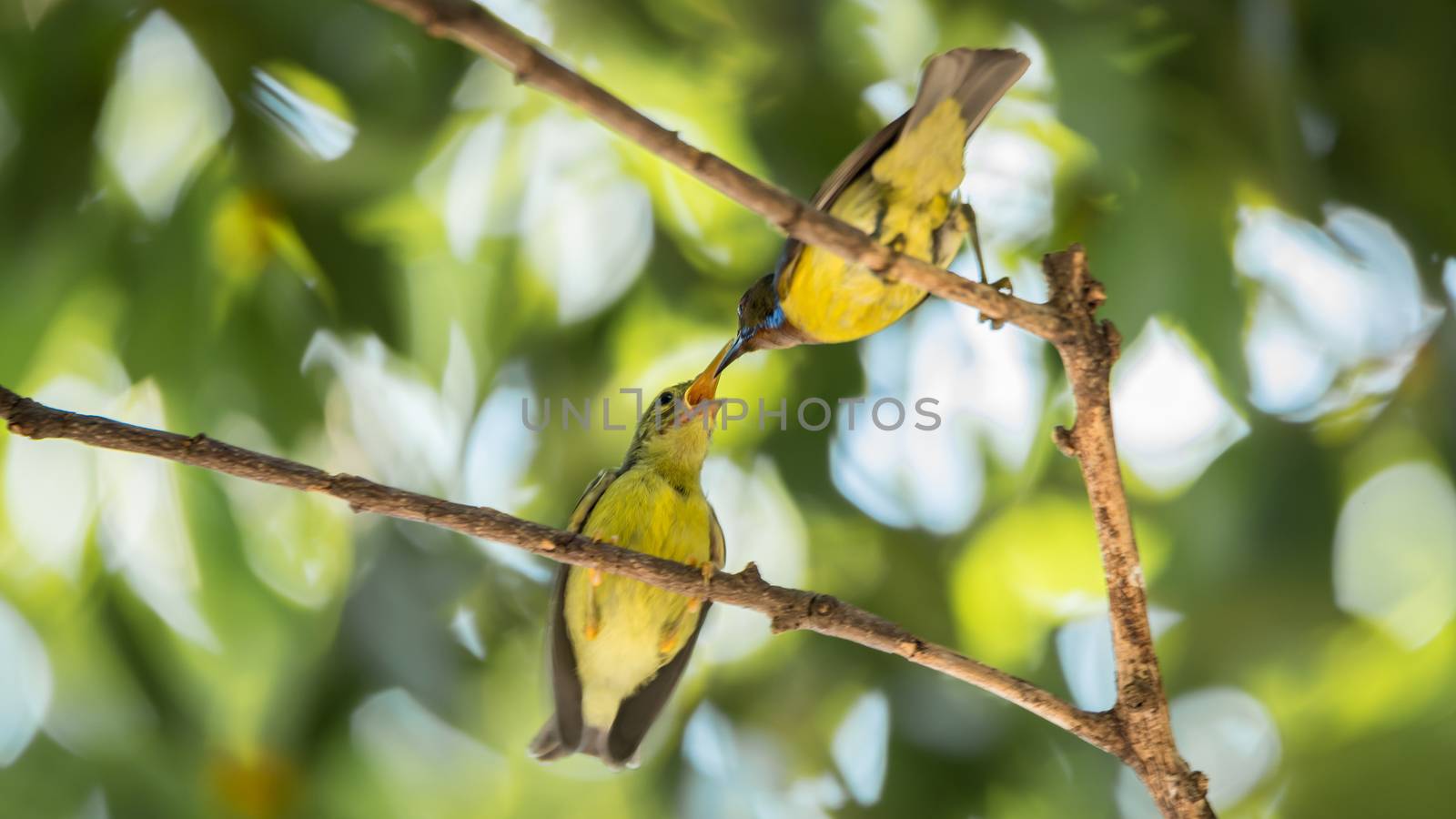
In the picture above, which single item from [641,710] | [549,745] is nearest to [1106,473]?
[641,710]

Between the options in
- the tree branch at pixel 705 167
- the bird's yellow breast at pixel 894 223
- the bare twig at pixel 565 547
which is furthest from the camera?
the bird's yellow breast at pixel 894 223

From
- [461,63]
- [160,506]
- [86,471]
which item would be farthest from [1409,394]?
[86,471]

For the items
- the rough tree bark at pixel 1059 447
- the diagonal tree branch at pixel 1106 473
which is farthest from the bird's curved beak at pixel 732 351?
the diagonal tree branch at pixel 1106 473

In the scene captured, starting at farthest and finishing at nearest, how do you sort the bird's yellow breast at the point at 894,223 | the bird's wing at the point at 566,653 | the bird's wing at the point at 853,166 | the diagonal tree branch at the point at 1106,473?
the bird's wing at the point at 566,653 < the bird's yellow breast at the point at 894,223 < the bird's wing at the point at 853,166 < the diagonal tree branch at the point at 1106,473

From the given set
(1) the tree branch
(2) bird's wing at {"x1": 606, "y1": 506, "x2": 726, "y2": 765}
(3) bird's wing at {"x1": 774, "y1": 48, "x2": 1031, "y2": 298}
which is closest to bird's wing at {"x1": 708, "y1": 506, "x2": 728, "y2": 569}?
(2) bird's wing at {"x1": 606, "y1": 506, "x2": 726, "y2": 765}

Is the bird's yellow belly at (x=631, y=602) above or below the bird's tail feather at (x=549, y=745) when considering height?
above

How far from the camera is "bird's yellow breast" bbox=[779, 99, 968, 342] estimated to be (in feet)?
9.13

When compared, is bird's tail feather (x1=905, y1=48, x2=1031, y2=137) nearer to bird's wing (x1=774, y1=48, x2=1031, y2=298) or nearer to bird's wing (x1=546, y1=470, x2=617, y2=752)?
bird's wing (x1=774, y1=48, x2=1031, y2=298)

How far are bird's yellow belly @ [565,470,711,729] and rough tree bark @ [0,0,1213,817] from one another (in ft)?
3.23

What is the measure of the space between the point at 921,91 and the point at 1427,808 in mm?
2918

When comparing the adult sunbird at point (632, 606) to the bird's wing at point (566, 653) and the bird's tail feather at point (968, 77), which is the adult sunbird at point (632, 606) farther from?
the bird's tail feather at point (968, 77)

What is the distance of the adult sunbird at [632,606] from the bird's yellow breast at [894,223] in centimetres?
71

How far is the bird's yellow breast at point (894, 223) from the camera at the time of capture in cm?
278

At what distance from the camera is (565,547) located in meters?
2.29
